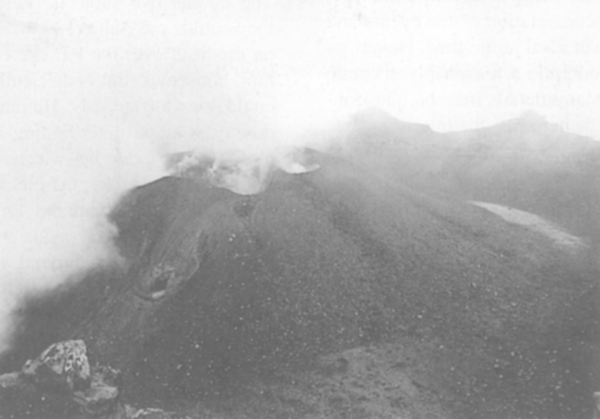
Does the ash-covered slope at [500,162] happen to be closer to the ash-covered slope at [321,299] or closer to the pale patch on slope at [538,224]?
the pale patch on slope at [538,224]

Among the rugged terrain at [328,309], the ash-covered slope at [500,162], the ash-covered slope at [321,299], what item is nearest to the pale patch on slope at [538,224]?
the ash-covered slope at [500,162]

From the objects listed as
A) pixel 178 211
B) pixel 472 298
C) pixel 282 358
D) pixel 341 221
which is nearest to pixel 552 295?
pixel 472 298

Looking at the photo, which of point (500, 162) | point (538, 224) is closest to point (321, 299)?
point (538, 224)

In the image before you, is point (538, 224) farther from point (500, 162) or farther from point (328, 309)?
point (328, 309)

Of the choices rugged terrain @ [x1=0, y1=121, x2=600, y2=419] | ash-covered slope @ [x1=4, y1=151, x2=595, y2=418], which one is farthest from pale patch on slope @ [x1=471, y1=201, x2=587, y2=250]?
ash-covered slope @ [x1=4, y1=151, x2=595, y2=418]

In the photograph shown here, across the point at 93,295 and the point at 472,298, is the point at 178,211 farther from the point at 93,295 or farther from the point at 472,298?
the point at 472,298

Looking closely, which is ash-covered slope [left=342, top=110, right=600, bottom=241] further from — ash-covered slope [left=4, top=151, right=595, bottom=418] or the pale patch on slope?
ash-covered slope [left=4, top=151, right=595, bottom=418]
